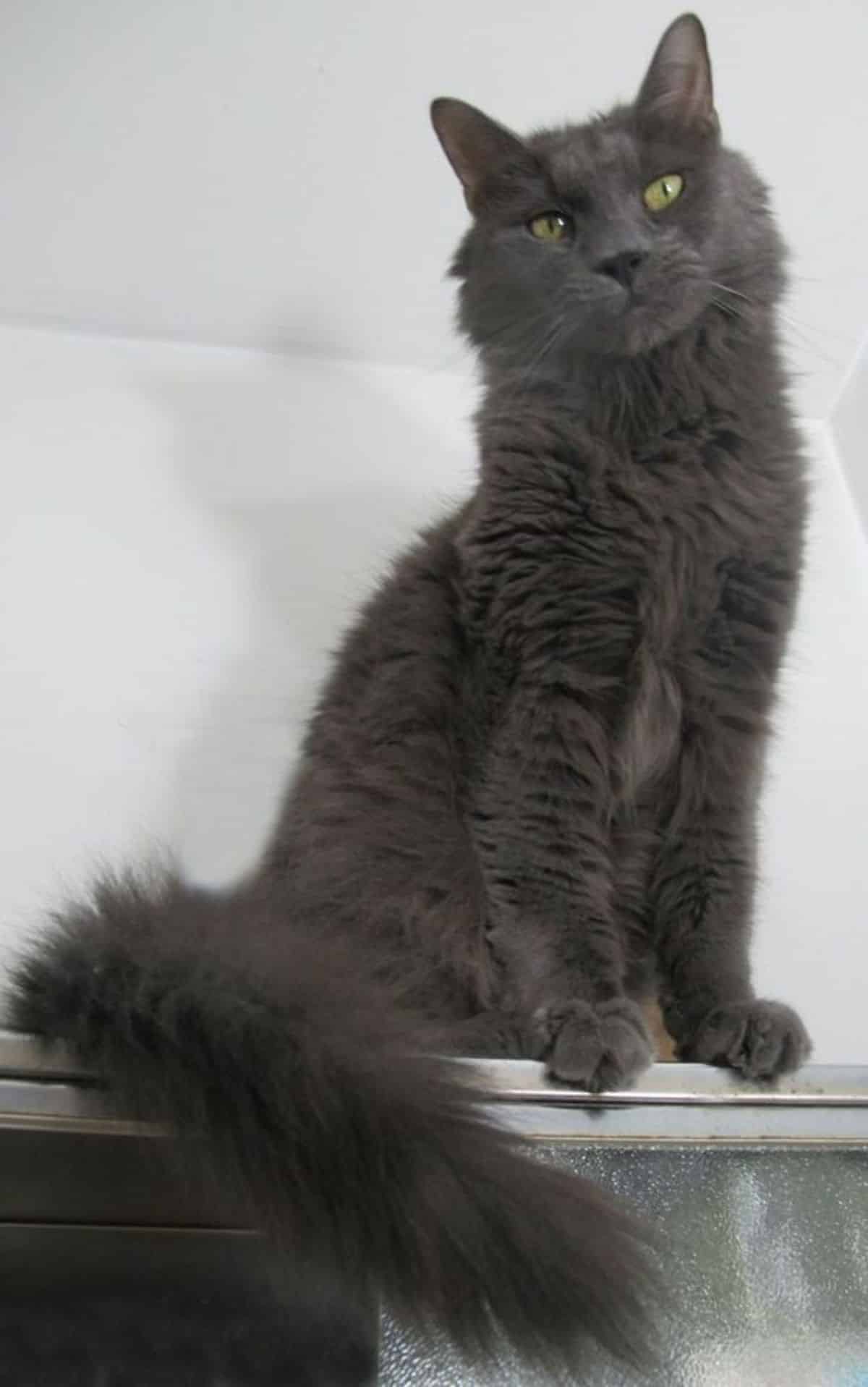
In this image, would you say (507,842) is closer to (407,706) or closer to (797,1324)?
(407,706)

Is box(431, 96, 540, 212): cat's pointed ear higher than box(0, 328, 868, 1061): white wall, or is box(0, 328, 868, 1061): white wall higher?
box(431, 96, 540, 212): cat's pointed ear

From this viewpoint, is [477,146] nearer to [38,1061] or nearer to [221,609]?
[221,609]

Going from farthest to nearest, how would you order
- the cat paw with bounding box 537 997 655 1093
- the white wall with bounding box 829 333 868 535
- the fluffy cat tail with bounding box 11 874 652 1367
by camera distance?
the white wall with bounding box 829 333 868 535, the cat paw with bounding box 537 997 655 1093, the fluffy cat tail with bounding box 11 874 652 1367

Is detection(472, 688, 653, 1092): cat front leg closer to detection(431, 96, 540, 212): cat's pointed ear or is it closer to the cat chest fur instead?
the cat chest fur

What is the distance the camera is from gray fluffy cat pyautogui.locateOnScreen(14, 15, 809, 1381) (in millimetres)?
1054

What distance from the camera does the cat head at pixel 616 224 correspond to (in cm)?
130

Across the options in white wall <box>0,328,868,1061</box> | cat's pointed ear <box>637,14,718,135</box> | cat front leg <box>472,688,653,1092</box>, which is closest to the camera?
cat front leg <box>472,688,653,1092</box>

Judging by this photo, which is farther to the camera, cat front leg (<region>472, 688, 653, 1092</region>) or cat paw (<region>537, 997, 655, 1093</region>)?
cat front leg (<region>472, 688, 653, 1092</region>)

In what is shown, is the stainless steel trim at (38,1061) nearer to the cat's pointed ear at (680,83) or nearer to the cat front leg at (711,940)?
the cat front leg at (711,940)

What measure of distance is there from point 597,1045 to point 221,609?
1.06 meters

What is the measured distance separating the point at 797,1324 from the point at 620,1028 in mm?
271

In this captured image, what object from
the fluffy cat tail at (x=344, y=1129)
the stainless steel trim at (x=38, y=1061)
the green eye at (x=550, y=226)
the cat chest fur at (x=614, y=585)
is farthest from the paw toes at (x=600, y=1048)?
the green eye at (x=550, y=226)

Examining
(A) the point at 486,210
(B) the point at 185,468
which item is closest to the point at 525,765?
(A) the point at 486,210

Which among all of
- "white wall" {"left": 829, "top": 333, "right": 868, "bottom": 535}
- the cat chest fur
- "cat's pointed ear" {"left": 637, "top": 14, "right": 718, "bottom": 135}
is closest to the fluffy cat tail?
the cat chest fur
